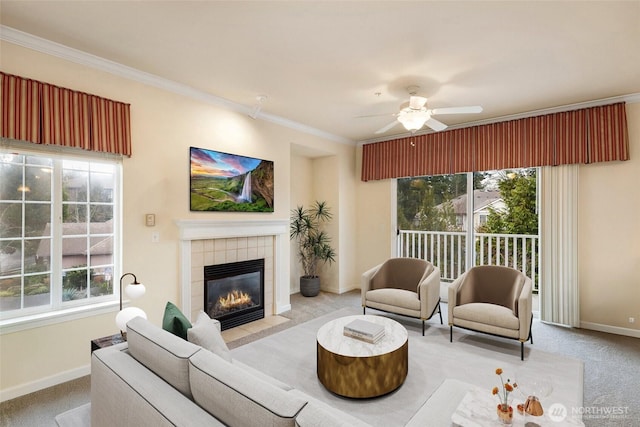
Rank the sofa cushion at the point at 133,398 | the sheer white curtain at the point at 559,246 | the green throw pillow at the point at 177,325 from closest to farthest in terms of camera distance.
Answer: the sofa cushion at the point at 133,398
the green throw pillow at the point at 177,325
the sheer white curtain at the point at 559,246

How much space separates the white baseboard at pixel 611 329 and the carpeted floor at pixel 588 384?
112 mm

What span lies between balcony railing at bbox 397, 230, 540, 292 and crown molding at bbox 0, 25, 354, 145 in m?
3.11

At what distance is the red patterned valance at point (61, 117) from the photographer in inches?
96.1

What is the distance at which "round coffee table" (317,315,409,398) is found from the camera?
240 cm

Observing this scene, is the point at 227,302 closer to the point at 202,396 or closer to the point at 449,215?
the point at 202,396

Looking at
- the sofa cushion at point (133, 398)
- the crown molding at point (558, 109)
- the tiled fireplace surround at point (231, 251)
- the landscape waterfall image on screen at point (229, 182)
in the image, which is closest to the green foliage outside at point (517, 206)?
the crown molding at point (558, 109)

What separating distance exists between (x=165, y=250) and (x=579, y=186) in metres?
5.00

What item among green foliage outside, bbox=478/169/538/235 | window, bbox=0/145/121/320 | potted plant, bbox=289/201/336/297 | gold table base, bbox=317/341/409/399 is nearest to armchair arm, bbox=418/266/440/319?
gold table base, bbox=317/341/409/399

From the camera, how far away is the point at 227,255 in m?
4.03

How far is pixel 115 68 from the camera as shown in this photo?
3018mm

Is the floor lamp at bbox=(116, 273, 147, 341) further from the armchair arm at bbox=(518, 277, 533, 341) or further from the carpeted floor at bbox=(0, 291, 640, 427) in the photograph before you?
the armchair arm at bbox=(518, 277, 533, 341)

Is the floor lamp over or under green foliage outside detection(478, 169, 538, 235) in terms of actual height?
under

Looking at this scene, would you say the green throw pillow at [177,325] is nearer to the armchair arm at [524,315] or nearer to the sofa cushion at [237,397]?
the sofa cushion at [237,397]

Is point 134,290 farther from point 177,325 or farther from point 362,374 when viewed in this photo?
point 362,374
